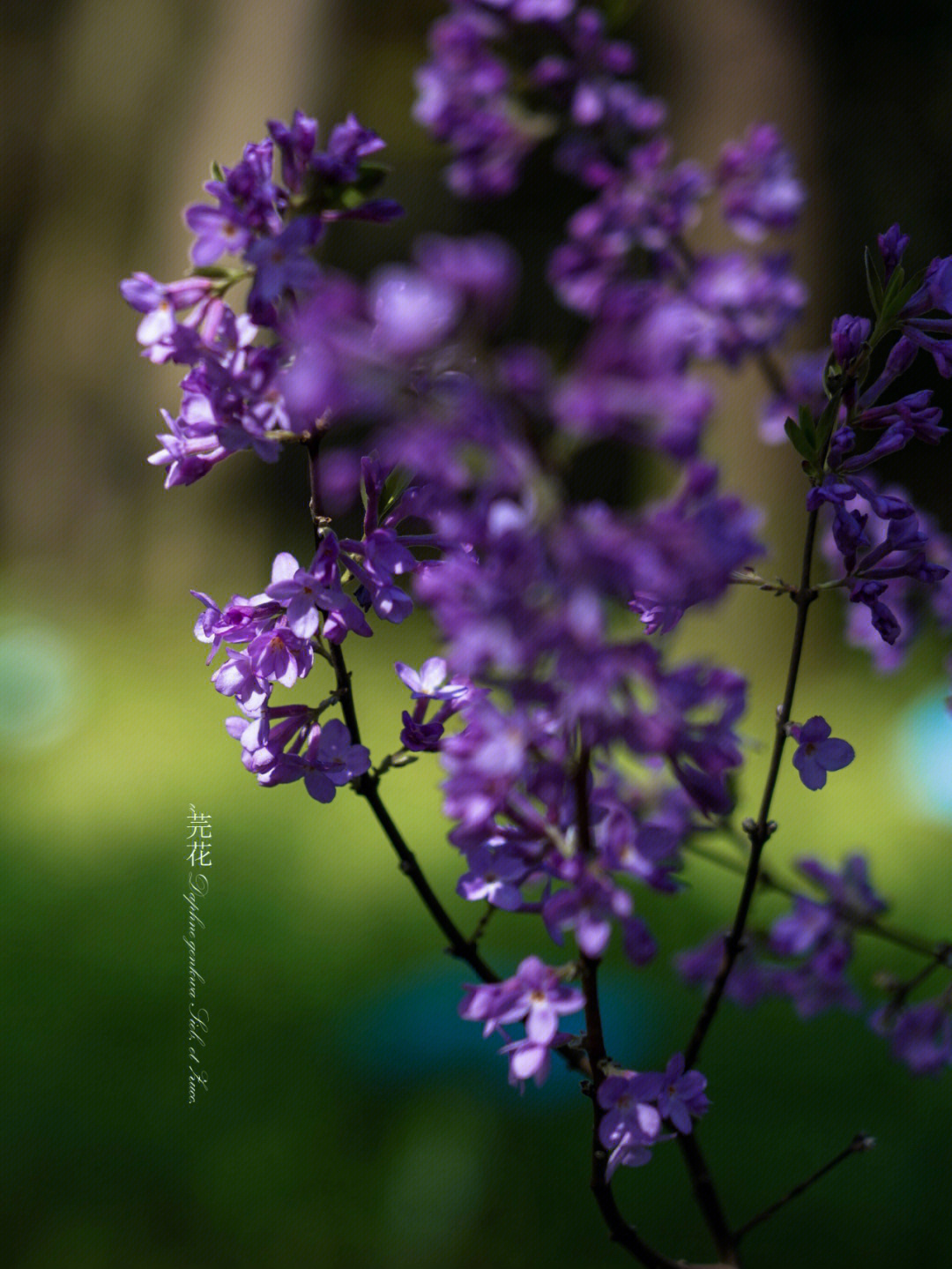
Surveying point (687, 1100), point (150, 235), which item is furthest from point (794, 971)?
point (150, 235)

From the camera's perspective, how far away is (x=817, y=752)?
649mm

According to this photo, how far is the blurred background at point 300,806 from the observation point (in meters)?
1.49

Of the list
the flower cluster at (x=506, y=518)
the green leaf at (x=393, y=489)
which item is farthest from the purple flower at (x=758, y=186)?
the green leaf at (x=393, y=489)

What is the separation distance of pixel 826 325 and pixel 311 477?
2.95 m

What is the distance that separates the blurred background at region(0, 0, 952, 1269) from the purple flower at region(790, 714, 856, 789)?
A: 98 cm

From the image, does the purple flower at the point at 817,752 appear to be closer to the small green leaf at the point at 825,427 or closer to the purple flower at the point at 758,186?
the small green leaf at the point at 825,427

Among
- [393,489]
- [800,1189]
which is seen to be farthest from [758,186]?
[800,1189]

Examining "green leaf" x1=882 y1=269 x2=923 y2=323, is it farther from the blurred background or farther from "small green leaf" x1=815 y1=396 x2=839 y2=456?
the blurred background

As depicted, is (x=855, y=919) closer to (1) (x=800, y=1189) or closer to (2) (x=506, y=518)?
(1) (x=800, y=1189)

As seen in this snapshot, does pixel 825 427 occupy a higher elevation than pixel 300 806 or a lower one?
lower

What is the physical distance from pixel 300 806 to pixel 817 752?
6.63ft

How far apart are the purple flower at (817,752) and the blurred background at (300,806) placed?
3.21 ft

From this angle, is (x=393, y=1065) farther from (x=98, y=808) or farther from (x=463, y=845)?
(x=463, y=845)

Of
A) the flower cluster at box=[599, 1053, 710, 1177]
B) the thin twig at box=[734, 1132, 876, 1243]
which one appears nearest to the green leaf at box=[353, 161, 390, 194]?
the flower cluster at box=[599, 1053, 710, 1177]
